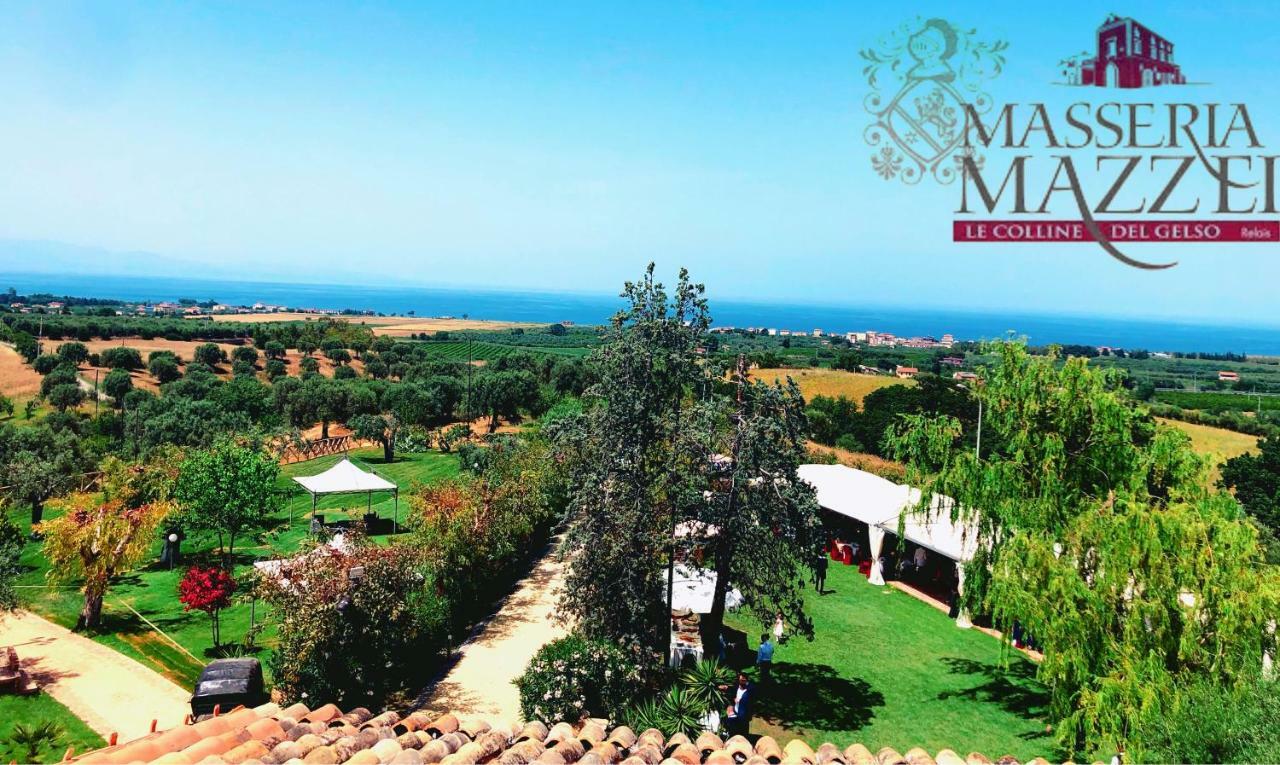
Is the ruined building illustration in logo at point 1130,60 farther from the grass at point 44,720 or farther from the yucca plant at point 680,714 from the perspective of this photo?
the grass at point 44,720

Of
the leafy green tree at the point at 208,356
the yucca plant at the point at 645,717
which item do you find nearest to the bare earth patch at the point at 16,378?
the leafy green tree at the point at 208,356

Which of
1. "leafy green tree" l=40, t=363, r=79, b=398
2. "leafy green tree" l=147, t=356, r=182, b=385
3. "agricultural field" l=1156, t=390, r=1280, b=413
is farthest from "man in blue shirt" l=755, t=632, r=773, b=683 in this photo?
"agricultural field" l=1156, t=390, r=1280, b=413

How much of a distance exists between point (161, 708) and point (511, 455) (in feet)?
39.8

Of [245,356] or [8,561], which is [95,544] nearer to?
[8,561]

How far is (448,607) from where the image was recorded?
15.7 meters

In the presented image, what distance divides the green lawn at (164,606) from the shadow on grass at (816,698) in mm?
9346

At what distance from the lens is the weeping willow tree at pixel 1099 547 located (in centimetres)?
960

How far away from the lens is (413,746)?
6.73 meters

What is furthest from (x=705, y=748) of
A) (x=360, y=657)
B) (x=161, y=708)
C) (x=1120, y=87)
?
(x=1120, y=87)

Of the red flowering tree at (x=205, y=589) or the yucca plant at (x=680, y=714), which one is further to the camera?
the red flowering tree at (x=205, y=589)

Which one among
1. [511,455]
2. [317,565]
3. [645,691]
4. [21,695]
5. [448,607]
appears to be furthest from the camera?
[511,455]

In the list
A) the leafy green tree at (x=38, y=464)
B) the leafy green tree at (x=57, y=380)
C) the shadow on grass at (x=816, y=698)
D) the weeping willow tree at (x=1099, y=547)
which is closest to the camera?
the weeping willow tree at (x=1099, y=547)

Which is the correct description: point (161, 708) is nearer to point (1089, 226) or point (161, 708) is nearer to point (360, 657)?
→ point (360, 657)

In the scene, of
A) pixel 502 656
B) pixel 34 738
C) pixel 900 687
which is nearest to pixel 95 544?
pixel 34 738
